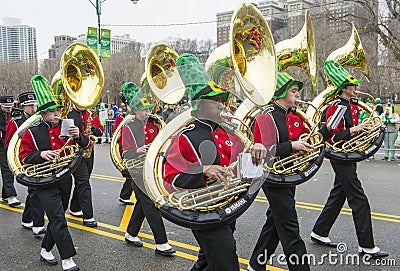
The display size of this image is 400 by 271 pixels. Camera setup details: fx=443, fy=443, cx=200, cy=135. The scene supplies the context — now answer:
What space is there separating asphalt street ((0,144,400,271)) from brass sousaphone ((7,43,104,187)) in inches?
38.9

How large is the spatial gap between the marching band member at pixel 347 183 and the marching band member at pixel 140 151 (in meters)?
1.76

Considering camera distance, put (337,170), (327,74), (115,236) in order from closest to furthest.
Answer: (337,170) < (327,74) < (115,236)

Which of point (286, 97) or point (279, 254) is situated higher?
point (286, 97)

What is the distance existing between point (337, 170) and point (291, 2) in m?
21.4

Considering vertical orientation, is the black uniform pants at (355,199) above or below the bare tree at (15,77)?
below

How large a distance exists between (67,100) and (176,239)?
7.84 ft

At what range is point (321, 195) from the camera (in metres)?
7.66

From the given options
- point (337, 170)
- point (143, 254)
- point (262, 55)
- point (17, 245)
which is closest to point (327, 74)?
point (337, 170)

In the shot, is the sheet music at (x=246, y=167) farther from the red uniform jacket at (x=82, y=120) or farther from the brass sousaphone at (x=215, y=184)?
the red uniform jacket at (x=82, y=120)

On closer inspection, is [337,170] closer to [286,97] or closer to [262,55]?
[286,97]

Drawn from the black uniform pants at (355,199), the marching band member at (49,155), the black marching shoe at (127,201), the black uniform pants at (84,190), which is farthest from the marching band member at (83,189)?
the black uniform pants at (355,199)

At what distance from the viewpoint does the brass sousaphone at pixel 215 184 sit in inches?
117

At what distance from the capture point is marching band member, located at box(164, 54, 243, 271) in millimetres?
3053

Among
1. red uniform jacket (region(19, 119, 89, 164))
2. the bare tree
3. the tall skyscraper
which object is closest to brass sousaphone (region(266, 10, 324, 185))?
red uniform jacket (region(19, 119, 89, 164))
